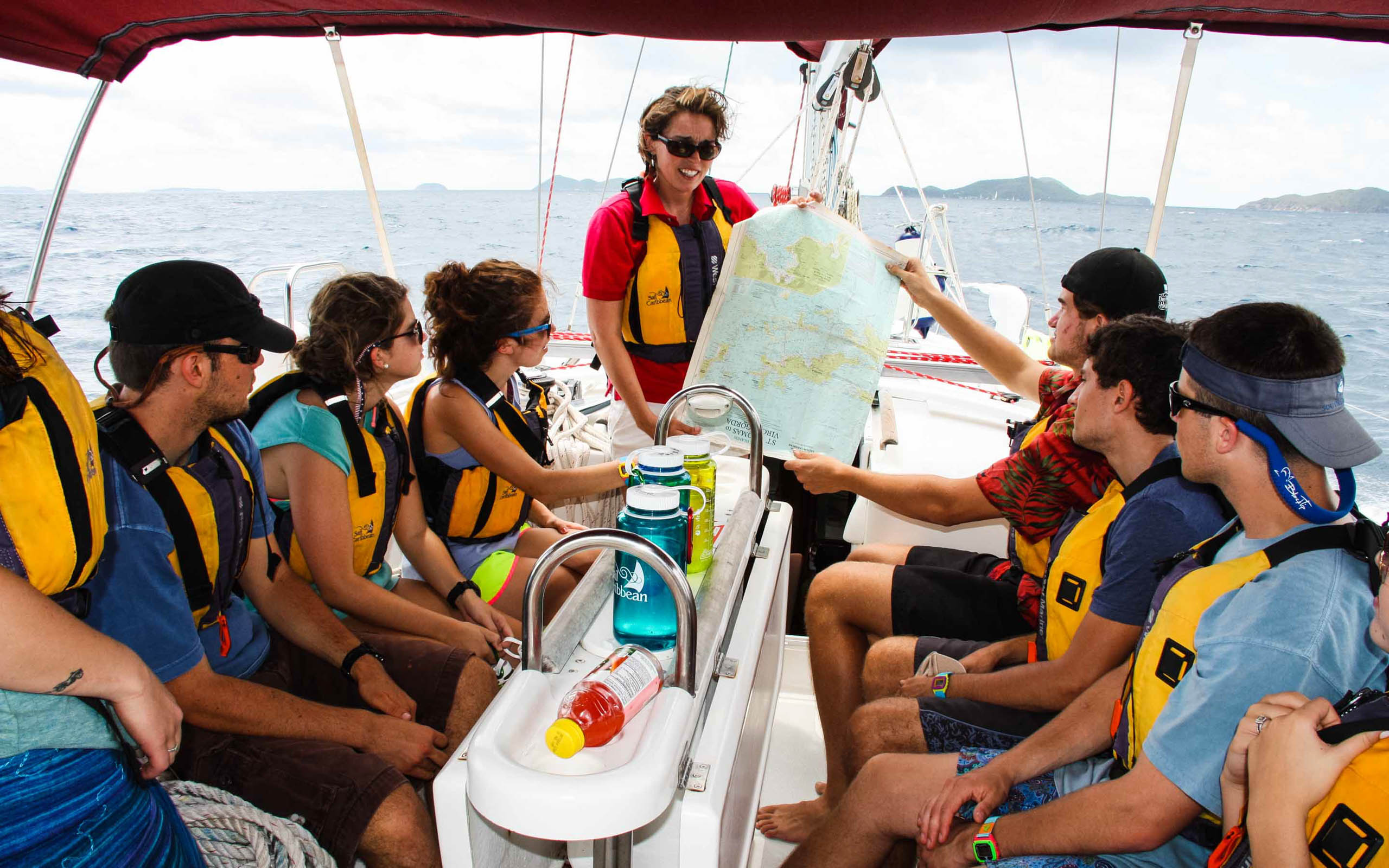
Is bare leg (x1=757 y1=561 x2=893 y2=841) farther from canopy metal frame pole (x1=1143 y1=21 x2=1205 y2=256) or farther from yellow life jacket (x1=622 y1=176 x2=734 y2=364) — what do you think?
canopy metal frame pole (x1=1143 y1=21 x2=1205 y2=256)

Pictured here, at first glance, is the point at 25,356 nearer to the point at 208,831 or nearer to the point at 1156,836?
the point at 208,831

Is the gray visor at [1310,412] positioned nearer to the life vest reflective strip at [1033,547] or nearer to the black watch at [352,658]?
the life vest reflective strip at [1033,547]

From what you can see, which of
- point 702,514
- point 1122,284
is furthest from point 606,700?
point 1122,284

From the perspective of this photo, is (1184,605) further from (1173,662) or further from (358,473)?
(358,473)

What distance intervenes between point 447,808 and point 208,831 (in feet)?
2.16

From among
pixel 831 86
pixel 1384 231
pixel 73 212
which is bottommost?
pixel 73 212

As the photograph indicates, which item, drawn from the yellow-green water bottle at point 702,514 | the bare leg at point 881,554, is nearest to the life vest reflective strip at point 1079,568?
the bare leg at point 881,554

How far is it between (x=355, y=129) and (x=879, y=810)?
3294 millimetres

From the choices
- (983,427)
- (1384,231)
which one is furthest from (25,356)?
(1384,231)

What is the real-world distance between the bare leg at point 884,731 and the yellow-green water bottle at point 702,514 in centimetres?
64

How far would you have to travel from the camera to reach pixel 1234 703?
46.6 inches

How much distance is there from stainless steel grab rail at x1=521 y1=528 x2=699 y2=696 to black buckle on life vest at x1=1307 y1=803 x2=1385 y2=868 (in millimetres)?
761

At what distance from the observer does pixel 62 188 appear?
9.80ft

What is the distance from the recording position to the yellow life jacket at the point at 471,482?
2.30m
